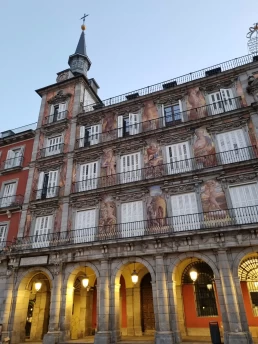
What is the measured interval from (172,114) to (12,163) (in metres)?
14.1

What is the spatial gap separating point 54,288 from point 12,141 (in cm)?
1396

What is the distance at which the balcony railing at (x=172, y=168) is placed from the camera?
1530 centimetres

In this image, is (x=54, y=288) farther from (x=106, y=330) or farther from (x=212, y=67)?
(x=212, y=67)

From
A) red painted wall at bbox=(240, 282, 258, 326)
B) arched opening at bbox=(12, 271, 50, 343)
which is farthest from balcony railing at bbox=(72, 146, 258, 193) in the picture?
red painted wall at bbox=(240, 282, 258, 326)

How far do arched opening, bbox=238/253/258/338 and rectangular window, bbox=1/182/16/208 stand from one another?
663 inches

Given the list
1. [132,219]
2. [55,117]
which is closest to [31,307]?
[132,219]

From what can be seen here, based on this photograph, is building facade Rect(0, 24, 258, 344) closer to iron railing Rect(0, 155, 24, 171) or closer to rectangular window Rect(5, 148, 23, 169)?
iron railing Rect(0, 155, 24, 171)

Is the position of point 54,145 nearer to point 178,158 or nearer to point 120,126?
point 120,126

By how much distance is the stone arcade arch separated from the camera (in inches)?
625

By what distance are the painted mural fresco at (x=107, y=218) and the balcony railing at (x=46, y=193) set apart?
4.02 metres

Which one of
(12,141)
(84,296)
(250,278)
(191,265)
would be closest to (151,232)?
(191,265)

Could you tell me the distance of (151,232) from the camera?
1495 centimetres

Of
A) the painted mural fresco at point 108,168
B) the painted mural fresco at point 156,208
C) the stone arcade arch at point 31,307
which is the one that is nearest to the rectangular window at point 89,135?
the painted mural fresco at point 108,168

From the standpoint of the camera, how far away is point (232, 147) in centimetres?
1580
